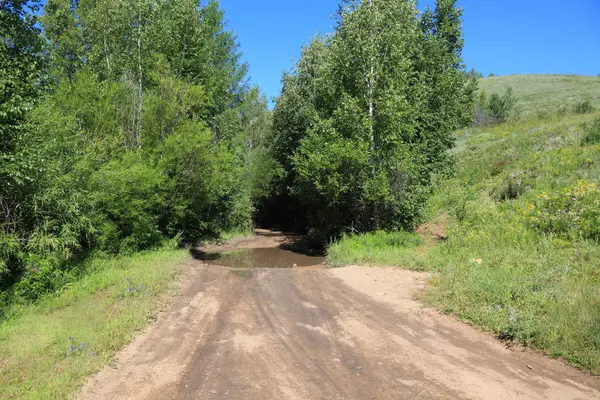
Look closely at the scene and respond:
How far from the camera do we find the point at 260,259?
2411 centimetres

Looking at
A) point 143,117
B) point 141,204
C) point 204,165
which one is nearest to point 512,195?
point 204,165

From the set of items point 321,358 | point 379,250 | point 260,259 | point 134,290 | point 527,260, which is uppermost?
point 527,260

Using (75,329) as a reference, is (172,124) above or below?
above

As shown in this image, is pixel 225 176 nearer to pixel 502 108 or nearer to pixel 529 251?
pixel 529 251

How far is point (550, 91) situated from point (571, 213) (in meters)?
58.8

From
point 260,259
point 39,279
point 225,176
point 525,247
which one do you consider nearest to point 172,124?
point 225,176

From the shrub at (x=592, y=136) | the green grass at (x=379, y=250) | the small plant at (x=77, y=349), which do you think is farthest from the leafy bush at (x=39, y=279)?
the shrub at (x=592, y=136)

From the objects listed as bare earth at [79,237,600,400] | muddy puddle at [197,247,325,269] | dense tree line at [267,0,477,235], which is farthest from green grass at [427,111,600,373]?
muddy puddle at [197,247,325,269]

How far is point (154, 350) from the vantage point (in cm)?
685

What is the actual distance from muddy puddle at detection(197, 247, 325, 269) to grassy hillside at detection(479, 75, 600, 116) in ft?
102

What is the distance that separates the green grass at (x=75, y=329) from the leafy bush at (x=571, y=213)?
11612 millimetres

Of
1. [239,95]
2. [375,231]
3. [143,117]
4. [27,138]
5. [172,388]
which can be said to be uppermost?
[239,95]

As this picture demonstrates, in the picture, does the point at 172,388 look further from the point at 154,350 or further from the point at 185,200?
the point at 185,200

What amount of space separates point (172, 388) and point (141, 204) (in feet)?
39.0
